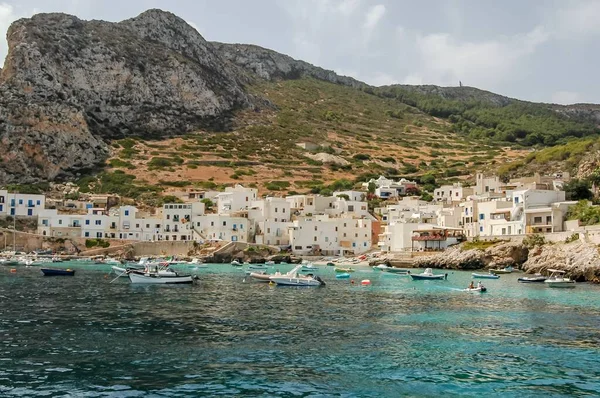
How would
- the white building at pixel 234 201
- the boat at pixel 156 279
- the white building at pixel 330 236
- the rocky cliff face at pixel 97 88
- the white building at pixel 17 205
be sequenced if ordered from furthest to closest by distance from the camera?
the rocky cliff face at pixel 97 88 < the white building at pixel 234 201 < the white building at pixel 330 236 < the white building at pixel 17 205 < the boat at pixel 156 279

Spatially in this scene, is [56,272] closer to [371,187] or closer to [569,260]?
[569,260]

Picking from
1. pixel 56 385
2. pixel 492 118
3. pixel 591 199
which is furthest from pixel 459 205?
pixel 492 118

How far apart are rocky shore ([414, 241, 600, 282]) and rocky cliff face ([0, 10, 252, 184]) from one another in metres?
74.2

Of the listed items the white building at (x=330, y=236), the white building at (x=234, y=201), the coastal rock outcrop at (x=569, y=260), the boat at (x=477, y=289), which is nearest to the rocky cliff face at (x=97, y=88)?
the white building at (x=234, y=201)

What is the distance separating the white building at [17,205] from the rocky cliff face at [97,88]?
65.0 ft

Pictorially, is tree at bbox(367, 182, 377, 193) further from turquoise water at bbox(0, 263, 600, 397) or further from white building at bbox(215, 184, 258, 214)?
turquoise water at bbox(0, 263, 600, 397)

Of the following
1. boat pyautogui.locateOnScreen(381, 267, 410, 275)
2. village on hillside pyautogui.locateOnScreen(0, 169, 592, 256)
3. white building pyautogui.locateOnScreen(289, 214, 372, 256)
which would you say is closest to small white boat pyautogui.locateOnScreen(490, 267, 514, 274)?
boat pyautogui.locateOnScreen(381, 267, 410, 275)

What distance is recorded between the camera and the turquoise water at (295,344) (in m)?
16.6

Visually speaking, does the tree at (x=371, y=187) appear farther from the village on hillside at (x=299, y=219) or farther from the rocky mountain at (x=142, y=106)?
the rocky mountain at (x=142, y=106)

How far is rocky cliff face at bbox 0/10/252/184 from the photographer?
363 feet

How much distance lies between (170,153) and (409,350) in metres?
115

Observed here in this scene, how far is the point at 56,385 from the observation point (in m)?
16.1

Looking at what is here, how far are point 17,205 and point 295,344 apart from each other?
75.2 m

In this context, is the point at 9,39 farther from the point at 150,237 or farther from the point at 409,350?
the point at 409,350
